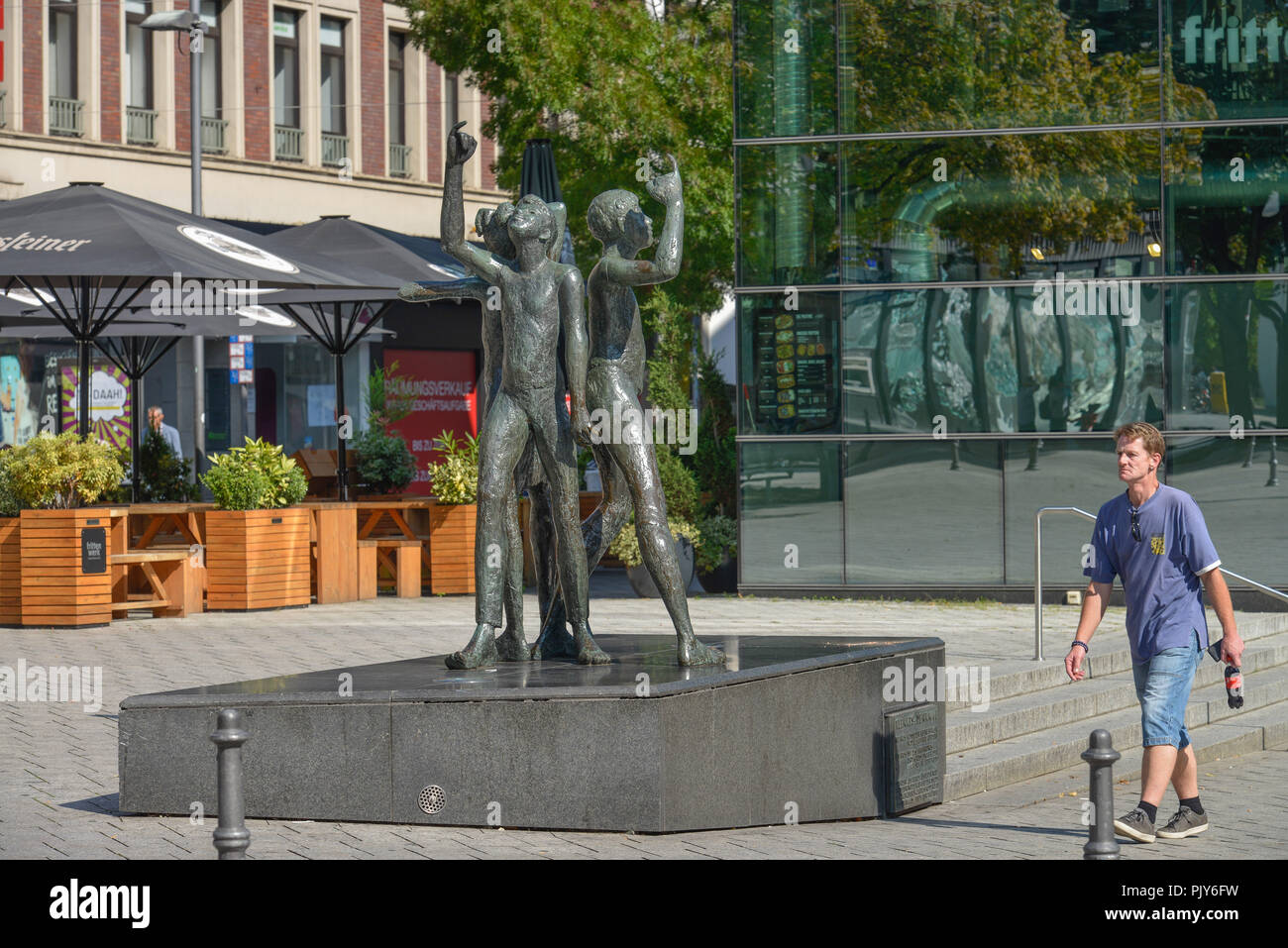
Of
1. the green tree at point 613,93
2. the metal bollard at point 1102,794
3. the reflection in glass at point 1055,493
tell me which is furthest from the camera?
the green tree at point 613,93

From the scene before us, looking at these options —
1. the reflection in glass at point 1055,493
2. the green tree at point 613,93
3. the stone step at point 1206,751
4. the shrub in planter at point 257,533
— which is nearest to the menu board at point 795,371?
the reflection in glass at point 1055,493

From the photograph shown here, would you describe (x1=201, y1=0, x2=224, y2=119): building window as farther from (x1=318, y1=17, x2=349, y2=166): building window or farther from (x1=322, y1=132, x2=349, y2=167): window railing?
(x1=322, y1=132, x2=349, y2=167): window railing

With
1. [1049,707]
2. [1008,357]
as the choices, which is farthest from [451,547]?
[1049,707]

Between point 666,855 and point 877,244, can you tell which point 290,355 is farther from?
point 666,855

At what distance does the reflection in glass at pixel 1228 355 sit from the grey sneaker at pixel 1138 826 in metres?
10.0

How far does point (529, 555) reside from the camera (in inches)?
722

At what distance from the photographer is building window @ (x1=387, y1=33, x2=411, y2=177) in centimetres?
3803

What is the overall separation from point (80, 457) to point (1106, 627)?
27.4 feet

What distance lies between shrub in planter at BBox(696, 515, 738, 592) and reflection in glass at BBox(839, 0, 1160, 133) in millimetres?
3975

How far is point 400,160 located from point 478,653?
1213 inches

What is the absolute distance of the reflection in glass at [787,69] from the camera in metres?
17.8

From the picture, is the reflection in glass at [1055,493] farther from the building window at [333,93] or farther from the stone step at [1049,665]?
the building window at [333,93]

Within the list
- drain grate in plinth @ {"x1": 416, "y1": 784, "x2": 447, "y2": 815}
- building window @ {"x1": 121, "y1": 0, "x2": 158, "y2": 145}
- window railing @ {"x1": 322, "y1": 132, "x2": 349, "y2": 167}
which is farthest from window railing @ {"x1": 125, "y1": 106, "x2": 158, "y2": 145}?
drain grate in plinth @ {"x1": 416, "y1": 784, "x2": 447, "y2": 815}
